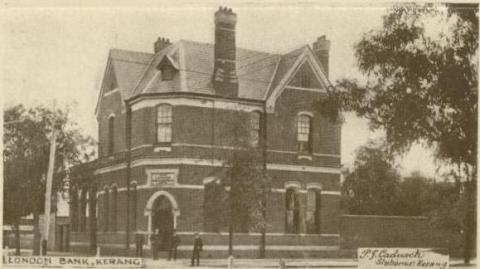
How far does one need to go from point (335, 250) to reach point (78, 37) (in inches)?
256

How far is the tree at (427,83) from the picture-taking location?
48.7 feet

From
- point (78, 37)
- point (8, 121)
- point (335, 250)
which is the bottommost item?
point (335, 250)

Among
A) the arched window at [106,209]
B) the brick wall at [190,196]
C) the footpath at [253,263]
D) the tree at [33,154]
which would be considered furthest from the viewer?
the brick wall at [190,196]

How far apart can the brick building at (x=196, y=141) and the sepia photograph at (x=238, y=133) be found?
0.04 meters

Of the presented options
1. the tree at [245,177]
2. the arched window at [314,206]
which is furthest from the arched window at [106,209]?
the arched window at [314,206]

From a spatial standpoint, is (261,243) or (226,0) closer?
(226,0)

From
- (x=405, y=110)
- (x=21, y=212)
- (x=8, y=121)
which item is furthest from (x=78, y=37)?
(x=405, y=110)

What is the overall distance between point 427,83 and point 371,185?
14.0ft

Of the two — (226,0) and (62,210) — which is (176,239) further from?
(226,0)

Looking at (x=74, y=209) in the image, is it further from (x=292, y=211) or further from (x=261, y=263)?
(x=292, y=211)

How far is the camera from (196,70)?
58.5 feet

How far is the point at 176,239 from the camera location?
56.7ft

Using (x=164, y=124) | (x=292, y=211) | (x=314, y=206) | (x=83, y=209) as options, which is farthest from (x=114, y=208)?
(x=314, y=206)

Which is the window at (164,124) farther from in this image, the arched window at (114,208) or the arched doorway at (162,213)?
the arched window at (114,208)
